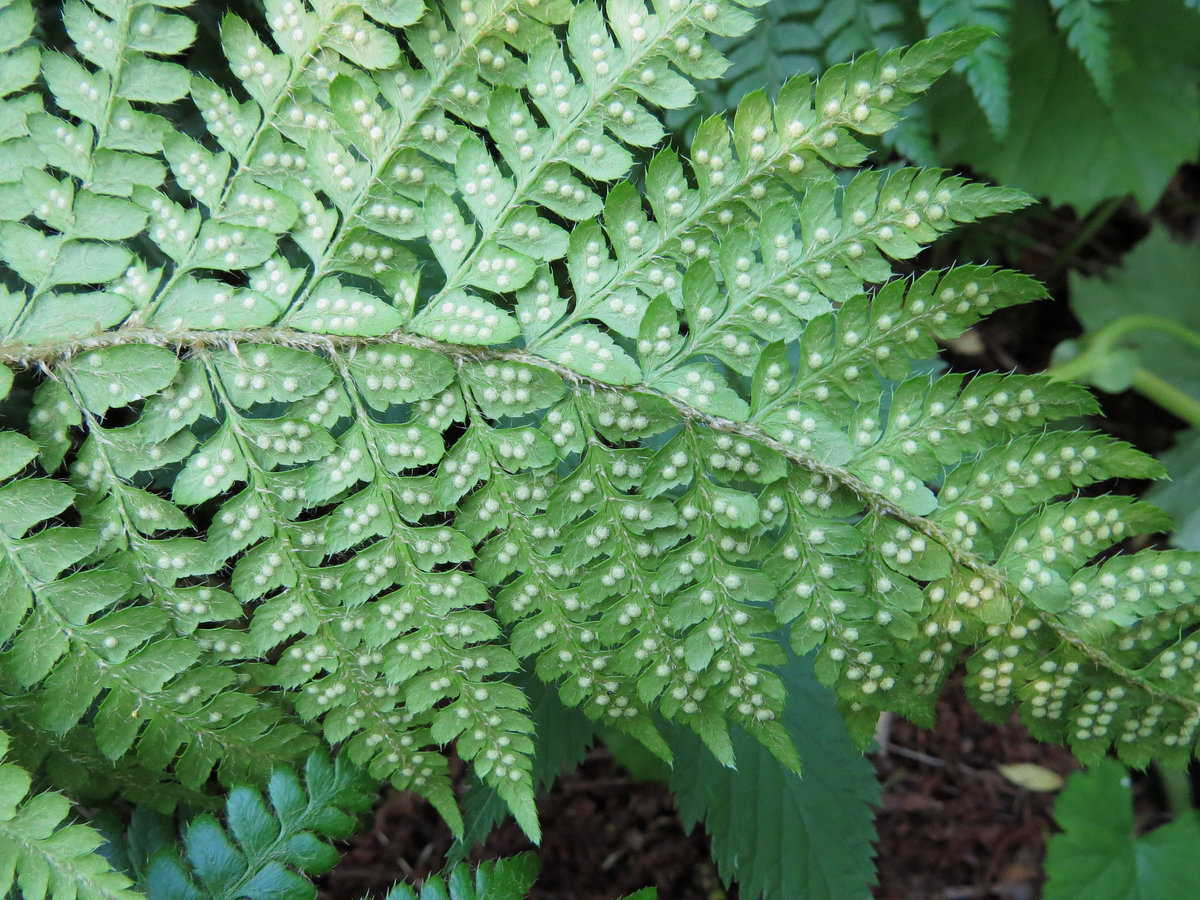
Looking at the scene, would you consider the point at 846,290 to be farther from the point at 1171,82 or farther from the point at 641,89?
the point at 1171,82

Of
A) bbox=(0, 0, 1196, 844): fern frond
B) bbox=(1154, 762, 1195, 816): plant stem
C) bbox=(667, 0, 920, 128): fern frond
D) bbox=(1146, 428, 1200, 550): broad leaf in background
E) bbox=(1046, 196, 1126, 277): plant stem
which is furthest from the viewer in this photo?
bbox=(1046, 196, 1126, 277): plant stem

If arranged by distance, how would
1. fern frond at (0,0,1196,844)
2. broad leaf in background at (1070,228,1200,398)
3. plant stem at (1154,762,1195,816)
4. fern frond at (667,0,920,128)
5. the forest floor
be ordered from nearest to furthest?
fern frond at (0,0,1196,844), fern frond at (667,0,920,128), the forest floor, plant stem at (1154,762,1195,816), broad leaf in background at (1070,228,1200,398)

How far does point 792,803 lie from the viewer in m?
2.60

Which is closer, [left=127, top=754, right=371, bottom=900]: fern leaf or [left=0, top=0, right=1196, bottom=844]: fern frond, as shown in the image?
[left=0, top=0, right=1196, bottom=844]: fern frond

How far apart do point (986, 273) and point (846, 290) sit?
289 millimetres

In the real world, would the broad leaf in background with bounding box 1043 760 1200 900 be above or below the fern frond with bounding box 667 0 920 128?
below

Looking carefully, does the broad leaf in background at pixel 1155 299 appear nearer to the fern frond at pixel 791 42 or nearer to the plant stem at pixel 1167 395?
the plant stem at pixel 1167 395

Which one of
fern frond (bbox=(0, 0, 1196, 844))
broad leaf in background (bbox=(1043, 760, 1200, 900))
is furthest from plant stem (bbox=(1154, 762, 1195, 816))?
fern frond (bbox=(0, 0, 1196, 844))

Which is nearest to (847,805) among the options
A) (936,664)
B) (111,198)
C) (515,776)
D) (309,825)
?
(936,664)

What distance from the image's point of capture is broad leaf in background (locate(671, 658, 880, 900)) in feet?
8.30

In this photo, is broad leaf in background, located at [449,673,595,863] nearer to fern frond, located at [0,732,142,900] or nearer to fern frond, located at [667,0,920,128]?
fern frond, located at [0,732,142,900]

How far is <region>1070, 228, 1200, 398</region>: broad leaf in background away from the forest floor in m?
0.78

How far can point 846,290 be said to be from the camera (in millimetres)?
1924

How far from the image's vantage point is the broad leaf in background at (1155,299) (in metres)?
3.93
